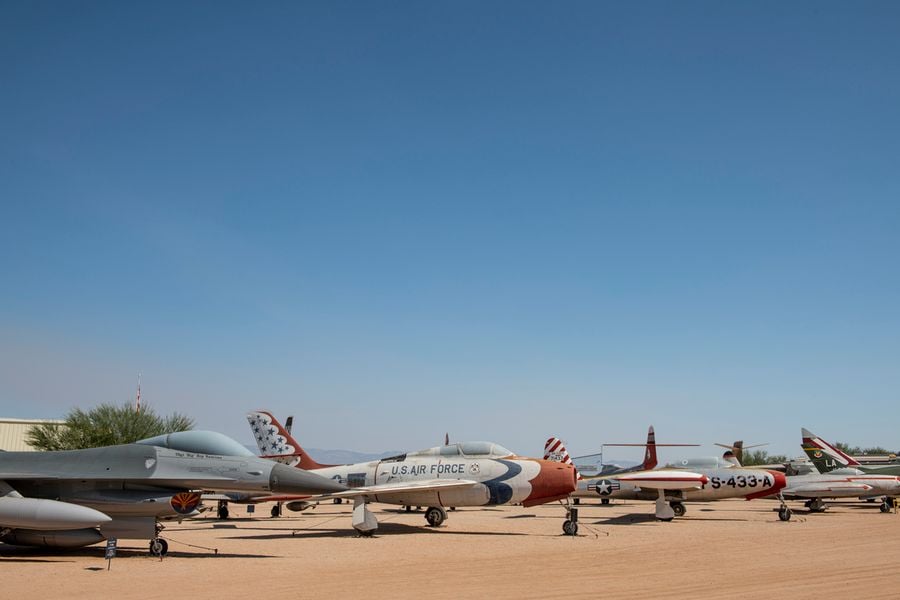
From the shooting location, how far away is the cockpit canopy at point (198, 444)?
1361 cm

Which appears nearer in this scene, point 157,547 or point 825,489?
point 157,547

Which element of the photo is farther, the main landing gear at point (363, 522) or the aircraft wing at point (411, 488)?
the aircraft wing at point (411, 488)

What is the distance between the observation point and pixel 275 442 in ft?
83.0

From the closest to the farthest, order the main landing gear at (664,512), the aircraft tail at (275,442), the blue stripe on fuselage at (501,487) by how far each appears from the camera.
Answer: the blue stripe on fuselage at (501,487) → the main landing gear at (664,512) → the aircraft tail at (275,442)

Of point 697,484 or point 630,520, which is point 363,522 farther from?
point 697,484

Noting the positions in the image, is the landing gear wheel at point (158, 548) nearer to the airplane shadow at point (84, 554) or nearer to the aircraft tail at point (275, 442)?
the airplane shadow at point (84, 554)

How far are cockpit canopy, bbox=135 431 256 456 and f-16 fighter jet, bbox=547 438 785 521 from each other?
15.1 m

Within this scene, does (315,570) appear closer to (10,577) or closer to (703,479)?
A: (10,577)

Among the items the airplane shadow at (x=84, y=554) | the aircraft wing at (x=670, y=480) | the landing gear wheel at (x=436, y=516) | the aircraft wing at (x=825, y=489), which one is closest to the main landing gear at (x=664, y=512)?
the aircraft wing at (x=670, y=480)

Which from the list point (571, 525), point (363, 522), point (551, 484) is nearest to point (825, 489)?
point (551, 484)

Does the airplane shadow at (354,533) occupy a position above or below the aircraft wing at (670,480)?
below

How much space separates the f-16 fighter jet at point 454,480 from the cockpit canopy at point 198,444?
14.3ft

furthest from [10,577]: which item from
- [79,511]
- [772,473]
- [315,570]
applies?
[772,473]

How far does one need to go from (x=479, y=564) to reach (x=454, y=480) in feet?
23.9
